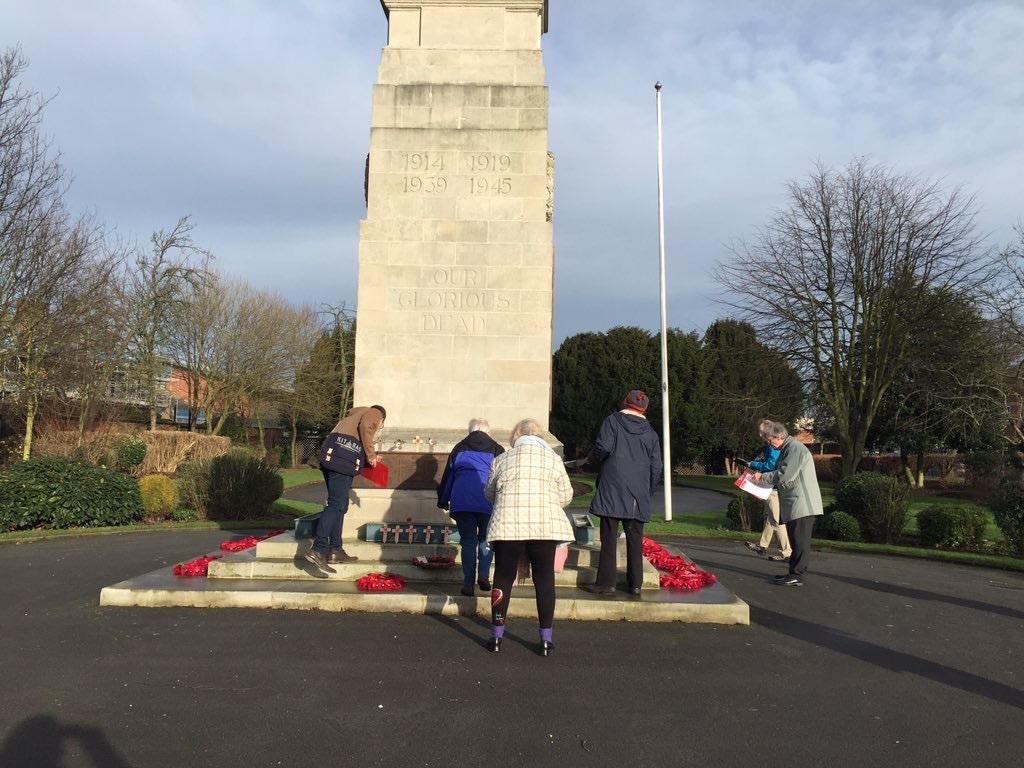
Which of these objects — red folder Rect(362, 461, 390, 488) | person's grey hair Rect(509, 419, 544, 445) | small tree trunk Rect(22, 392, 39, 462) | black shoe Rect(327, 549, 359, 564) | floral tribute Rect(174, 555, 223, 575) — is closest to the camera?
person's grey hair Rect(509, 419, 544, 445)

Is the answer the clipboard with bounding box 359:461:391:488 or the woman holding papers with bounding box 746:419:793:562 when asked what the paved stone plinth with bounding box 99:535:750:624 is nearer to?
the clipboard with bounding box 359:461:391:488

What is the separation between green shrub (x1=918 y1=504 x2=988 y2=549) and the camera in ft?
44.3

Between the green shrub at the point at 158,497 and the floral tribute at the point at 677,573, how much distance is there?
11099mm

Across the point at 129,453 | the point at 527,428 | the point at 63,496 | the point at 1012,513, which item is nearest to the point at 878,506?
the point at 1012,513

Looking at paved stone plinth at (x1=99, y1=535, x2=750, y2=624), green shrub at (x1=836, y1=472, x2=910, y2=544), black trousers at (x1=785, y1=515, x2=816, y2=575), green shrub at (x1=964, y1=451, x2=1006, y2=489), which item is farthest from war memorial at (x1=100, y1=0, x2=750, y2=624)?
green shrub at (x1=964, y1=451, x2=1006, y2=489)

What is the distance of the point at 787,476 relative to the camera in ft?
28.4

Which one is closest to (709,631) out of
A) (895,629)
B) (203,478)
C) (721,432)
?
(895,629)

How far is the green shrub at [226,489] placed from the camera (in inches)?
640

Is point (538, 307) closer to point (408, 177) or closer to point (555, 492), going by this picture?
point (408, 177)

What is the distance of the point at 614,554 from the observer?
6996mm

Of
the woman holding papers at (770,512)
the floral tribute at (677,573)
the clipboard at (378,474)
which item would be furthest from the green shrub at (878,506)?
the clipboard at (378,474)

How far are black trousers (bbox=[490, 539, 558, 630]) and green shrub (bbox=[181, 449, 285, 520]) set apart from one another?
12184mm

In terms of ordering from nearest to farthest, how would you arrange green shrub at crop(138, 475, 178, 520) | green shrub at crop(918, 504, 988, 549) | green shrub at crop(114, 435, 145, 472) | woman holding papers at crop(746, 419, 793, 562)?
woman holding papers at crop(746, 419, 793, 562) → green shrub at crop(918, 504, 988, 549) → green shrub at crop(138, 475, 178, 520) → green shrub at crop(114, 435, 145, 472)

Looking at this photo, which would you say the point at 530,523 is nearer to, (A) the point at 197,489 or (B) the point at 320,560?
(B) the point at 320,560
